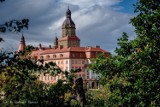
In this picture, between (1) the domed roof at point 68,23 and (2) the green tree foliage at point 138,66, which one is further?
(1) the domed roof at point 68,23

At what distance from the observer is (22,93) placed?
15.1m

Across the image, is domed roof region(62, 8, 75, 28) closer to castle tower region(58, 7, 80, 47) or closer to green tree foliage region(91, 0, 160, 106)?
castle tower region(58, 7, 80, 47)

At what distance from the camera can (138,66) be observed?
12.9m

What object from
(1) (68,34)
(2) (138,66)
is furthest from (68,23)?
(2) (138,66)

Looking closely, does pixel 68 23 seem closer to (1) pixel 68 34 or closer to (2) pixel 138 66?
(1) pixel 68 34

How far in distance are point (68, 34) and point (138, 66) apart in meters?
157

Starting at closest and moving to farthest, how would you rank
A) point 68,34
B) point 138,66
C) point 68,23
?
point 138,66, point 68,34, point 68,23

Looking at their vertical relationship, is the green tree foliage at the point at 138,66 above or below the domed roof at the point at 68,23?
below

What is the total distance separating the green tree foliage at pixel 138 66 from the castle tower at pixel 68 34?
14073cm

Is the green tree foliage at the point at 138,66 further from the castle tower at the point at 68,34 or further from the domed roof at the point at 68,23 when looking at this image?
the domed roof at the point at 68,23

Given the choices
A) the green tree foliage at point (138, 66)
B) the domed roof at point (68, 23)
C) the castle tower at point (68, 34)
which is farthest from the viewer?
the domed roof at point (68, 23)

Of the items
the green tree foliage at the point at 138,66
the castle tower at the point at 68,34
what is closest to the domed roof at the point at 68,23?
the castle tower at the point at 68,34

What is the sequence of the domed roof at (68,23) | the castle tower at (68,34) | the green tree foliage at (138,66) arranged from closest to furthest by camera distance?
1. the green tree foliage at (138,66)
2. the castle tower at (68,34)
3. the domed roof at (68,23)

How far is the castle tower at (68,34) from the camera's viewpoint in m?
157
